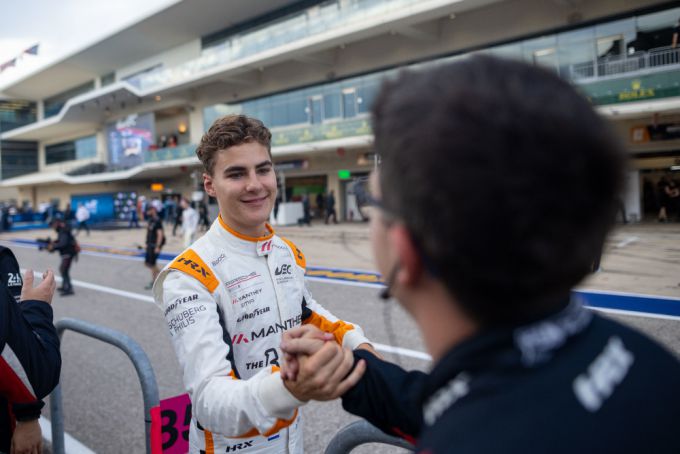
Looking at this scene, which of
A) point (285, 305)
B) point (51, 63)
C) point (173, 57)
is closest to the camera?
point (285, 305)

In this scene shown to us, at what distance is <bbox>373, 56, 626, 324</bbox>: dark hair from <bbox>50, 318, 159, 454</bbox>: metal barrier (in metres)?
1.93

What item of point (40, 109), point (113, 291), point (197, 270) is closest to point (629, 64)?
point (113, 291)

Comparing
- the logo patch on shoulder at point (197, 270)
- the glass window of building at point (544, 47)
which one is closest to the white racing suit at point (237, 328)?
Result: the logo patch on shoulder at point (197, 270)

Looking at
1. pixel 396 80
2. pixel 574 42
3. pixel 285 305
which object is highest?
pixel 574 42

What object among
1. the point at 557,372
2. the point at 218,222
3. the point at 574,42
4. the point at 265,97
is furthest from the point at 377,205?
the point at 265,97

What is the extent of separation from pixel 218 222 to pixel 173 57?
39112 mm

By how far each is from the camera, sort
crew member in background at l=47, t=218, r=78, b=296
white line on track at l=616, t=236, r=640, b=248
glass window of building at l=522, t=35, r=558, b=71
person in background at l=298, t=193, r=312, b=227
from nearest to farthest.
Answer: crew member in background at l=47, t=218, r=78, b=296
white line on track at l=616, t=236, r=640, b=248
glass window of building at l=522, t=35, r=558, b=71
person in background at l=298, t=193, r=312, b=227

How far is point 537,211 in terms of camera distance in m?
0.61

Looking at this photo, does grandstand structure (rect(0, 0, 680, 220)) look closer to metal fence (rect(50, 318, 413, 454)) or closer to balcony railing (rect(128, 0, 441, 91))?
balcony railing (rect(128, 0, 441, 91))

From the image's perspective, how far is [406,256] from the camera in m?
0.74

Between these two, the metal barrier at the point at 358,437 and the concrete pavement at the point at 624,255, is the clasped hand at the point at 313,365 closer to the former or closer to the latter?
the metal barrier at the point at 358,437

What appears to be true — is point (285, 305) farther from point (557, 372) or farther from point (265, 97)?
point (265, 97)

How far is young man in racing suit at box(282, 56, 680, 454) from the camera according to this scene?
0.61 m

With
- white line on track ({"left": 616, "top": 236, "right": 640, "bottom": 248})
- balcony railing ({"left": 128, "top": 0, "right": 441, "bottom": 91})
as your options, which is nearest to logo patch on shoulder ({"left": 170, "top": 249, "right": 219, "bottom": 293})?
white line on track ({"left": 616, "top": 236, "right": 640, "bottom": 248})
